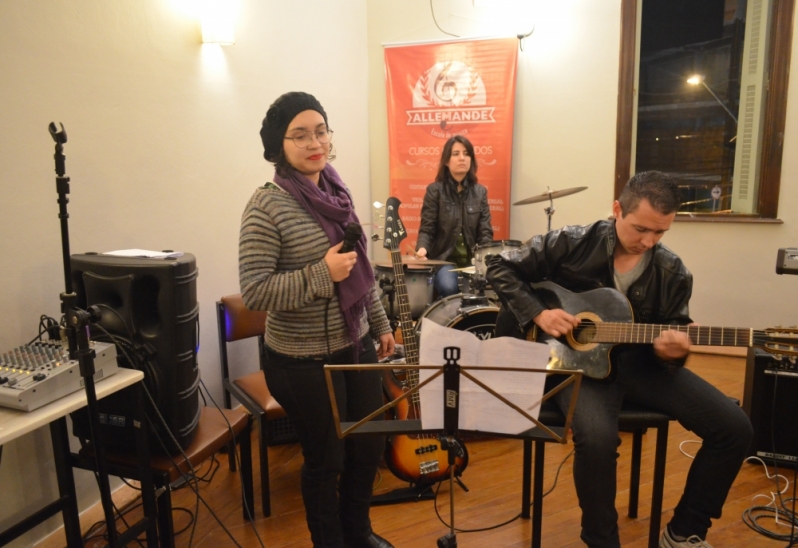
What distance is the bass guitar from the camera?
70.7 inches

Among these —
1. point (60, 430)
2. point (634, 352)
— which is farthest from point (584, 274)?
point (60, 430)

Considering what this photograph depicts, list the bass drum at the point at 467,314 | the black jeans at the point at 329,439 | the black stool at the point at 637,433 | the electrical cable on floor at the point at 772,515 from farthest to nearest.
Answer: the bass drum at the point at 467,314, the electrical cable on floor at the point at 772,515, the black stool at the point at 637,433, the black jeans at the point at 329,439

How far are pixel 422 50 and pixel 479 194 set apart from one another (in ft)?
4.64

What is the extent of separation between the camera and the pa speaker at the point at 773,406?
2.52 meters

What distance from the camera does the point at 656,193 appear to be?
193 centimetres

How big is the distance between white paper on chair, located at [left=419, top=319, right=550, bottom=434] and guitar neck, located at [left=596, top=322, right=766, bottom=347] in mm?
660

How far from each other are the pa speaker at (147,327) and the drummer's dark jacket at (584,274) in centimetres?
114

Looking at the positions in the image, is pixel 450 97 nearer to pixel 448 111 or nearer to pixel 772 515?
pixel 448 111

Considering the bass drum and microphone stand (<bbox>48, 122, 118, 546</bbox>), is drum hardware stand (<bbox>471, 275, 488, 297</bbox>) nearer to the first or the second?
the bass drum

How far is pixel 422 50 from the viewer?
472 cm

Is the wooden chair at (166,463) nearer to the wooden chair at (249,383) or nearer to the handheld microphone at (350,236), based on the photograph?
the wooden chair at (249,383)

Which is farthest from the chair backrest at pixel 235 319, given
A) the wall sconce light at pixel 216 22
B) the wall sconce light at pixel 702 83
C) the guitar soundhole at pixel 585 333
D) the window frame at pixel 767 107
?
the wall sconce light at pixel 702 83

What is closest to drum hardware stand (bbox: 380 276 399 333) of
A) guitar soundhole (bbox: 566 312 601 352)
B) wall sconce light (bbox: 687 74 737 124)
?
guitar soundhole (bbox: 566 312 601 352)

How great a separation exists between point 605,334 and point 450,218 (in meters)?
2.30
